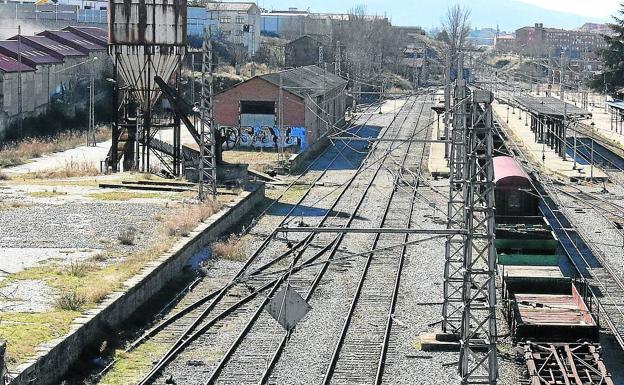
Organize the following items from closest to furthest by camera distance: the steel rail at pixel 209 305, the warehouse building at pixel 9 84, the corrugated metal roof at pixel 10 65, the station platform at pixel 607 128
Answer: the steel rail at pixel 209 305, the warehouse building at pixel 9 84, the corrugated metal roof at pixel 10 65, the station platform at pixel 607 128

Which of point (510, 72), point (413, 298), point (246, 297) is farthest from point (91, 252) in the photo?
point (510, 72)

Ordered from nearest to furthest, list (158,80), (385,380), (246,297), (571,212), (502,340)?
1. (385,380)
2. (502,340)
3. (246,297)
4. (571,212)
5. (158,80)

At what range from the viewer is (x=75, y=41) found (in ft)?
233

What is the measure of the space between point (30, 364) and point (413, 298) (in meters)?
9.97

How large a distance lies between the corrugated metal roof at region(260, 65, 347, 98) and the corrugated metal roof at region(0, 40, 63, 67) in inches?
487

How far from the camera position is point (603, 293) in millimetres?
25625

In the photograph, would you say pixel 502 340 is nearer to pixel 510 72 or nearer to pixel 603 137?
pixel 603 137

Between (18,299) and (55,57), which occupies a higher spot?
(55,57)

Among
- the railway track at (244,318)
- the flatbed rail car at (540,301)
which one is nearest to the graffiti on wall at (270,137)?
the railway track at (244,318)

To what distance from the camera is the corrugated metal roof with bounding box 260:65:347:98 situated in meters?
54.1

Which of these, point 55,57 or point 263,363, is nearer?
point 263,363

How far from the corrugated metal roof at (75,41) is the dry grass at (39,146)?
35.0ft

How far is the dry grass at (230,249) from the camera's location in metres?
29.0

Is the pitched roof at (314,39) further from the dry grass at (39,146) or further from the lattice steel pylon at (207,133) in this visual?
the lattice steel pylon at (207,133)
